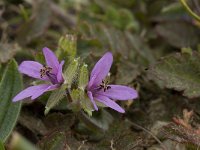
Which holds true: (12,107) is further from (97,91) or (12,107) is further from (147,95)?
(147,95)

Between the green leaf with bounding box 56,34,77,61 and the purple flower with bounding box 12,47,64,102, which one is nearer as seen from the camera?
the purple flower with bounding box 12,47,64,102

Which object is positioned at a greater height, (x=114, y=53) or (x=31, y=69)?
(x=31, y=69)

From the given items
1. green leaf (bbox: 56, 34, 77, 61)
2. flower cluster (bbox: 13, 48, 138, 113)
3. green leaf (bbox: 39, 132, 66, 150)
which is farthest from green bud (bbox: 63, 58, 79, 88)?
green leaf (bbox: 56, 34, 77, 61)

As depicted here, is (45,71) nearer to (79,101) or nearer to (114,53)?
(79,101)

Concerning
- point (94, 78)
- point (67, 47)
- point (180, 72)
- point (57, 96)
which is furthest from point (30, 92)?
point (180, 72)

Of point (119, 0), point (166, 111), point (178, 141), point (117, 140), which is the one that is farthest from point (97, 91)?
point (119, 0)

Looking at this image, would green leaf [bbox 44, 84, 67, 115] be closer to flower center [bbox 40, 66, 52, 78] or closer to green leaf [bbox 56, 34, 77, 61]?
flower center [bbox 40, 66, 52, 78]
